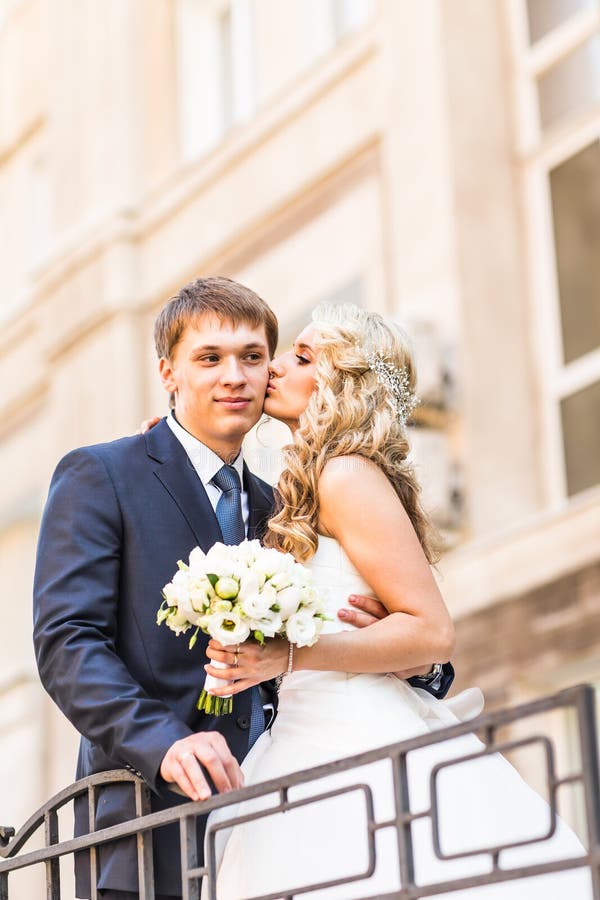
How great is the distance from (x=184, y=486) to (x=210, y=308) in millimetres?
454

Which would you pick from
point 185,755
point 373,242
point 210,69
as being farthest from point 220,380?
point 210,69

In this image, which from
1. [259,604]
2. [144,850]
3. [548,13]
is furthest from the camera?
[548,13]

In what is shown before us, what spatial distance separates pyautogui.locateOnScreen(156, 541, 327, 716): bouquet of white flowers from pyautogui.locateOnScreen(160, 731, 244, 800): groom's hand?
0.12 metres

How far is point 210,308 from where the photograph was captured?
4188 mm

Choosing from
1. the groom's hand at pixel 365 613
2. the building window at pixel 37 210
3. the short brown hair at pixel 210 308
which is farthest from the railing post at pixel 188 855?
the building window at pixel 37 210

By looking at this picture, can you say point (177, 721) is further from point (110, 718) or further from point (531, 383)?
point (531, 383)

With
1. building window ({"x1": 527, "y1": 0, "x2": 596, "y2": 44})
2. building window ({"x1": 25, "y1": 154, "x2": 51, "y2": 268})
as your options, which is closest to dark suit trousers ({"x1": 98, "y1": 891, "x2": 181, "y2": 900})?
building window ({"x1": 527, "y1": 0, "x2": 596, "y2": 44})

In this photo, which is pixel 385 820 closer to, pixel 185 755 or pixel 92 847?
pixel 185 755

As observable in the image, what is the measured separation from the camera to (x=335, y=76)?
11.5m

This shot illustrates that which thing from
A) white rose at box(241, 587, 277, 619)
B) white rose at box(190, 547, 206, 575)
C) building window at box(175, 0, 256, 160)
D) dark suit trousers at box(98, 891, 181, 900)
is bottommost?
dark suit trousers at box(98, 891, 181, 900)

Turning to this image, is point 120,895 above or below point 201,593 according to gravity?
below

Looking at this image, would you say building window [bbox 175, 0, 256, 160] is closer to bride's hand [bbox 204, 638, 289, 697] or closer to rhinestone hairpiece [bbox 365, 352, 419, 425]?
rhinestone hairpiece [bbox 365, 352, 419, 425]

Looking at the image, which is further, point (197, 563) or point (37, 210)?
point (37, 210)

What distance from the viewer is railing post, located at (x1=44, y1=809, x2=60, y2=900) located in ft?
12.8
